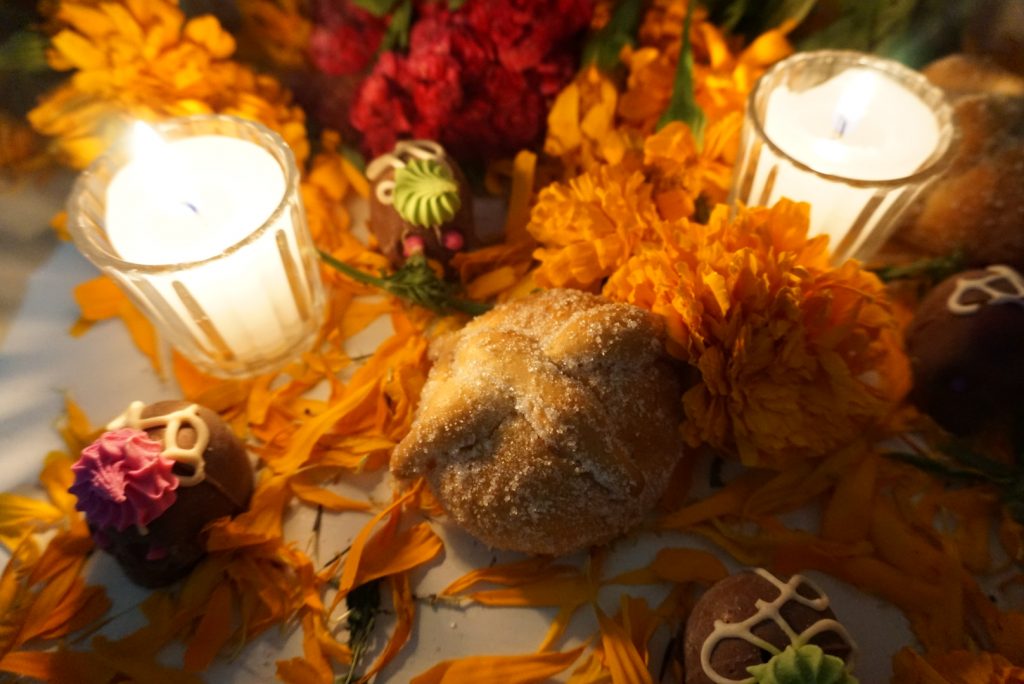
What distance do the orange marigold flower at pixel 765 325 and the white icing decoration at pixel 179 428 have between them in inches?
16.7

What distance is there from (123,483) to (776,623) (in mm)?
550

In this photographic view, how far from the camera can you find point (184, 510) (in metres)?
0.67

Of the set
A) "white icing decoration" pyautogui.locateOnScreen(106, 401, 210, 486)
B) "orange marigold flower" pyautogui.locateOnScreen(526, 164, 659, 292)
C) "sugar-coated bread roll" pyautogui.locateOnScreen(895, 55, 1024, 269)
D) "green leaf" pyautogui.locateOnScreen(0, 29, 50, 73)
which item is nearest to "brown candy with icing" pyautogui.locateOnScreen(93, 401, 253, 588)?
"white icing decoration" pyautogui.locateOnScreen(106, 401, 210, 486)

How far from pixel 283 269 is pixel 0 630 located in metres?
0.42

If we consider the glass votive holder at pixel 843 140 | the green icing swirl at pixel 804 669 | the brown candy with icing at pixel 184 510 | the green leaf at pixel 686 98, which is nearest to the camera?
the green icing swirl at pixel 804 669

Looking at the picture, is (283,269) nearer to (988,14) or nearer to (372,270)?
(372,270)

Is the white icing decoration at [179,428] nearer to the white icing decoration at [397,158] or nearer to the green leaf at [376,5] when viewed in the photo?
the white icing decoration at [397,158]

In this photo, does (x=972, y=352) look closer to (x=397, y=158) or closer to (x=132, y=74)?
(x=397, y=158)

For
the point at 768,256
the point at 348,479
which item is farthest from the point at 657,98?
the point at 348,479

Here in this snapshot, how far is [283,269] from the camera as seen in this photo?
2.59 ft

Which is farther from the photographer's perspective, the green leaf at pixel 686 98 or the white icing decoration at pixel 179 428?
the green leaf at pixel 686 98

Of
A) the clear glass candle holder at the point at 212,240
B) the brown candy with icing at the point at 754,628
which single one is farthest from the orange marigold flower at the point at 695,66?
the brown candy with icing at the point at 754,628

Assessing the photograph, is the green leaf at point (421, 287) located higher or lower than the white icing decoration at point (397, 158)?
lower

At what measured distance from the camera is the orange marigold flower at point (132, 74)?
0.86 m
